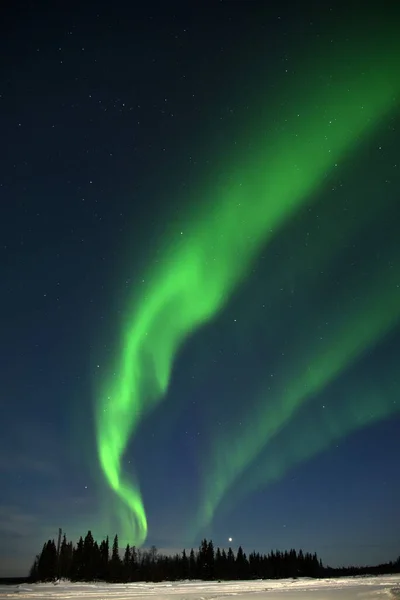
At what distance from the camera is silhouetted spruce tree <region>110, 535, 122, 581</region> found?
11760 centimetres

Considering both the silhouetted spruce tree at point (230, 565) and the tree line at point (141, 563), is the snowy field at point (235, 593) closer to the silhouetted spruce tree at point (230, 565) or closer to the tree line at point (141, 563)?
the tree line at point (141, 563)

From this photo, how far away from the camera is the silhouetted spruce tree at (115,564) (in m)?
118

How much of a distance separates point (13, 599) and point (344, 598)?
70.4ft

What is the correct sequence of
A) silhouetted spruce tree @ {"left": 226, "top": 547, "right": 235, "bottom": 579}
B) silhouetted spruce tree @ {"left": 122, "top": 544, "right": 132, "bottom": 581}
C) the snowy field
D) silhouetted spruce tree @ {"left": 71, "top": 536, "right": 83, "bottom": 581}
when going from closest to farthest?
the snowy field < silhouetted spruce tree @ {"left": 71, "top": 536, "right": 83, "bottom": 581} < silhouetted spruce tree @ {"left": 122, "top": 544, "right": 132, "bottom": 581} < silhouetted spruce tree @ {"left": 226, "top": 547, "right": 235, "bottom": 579}

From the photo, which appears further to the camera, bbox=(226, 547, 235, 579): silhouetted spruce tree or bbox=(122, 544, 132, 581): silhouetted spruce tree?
bbox=(226, 547, 235, 579): silhouetted spruce tree

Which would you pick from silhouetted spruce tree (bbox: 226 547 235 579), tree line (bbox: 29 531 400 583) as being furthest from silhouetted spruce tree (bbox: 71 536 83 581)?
silhouetted spruce tree (bbox: 226 547 235 579)

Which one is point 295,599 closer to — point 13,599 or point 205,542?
point 13,599

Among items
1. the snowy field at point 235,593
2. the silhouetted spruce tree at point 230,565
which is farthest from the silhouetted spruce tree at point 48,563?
the silhouetted spruce tree at point 230,565

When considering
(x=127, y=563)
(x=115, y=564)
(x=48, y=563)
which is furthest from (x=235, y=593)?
(x=127, y=563)

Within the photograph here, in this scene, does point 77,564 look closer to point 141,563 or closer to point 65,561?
point 65,561

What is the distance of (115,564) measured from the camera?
13138cm

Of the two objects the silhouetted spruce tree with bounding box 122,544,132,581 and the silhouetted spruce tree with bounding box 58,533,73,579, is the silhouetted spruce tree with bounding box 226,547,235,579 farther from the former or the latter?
the silhouetted spruce tree with bounding box 58,533,73,579

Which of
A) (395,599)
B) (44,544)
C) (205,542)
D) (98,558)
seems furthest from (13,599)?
(205,542)

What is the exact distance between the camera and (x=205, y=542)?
474 ft
